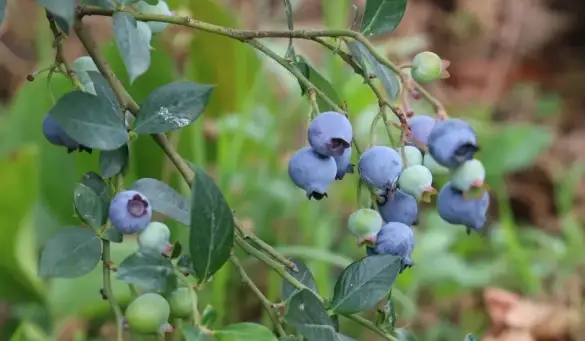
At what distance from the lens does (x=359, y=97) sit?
1.27 meters

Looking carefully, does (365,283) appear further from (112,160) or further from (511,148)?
(511,148)

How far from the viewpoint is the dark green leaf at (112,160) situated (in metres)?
0.49

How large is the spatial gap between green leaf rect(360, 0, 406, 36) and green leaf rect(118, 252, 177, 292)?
7.2 inches

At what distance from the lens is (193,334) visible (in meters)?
0.44

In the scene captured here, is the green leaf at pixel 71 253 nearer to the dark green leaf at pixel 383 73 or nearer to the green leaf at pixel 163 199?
the green leaf at pixel 163 199

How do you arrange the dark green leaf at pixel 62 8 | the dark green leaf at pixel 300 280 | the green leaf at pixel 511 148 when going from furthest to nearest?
the green leaf at pixel 511 148, the dark green leaf at pixel 300 280, the dark green leaf at pixel 62 8

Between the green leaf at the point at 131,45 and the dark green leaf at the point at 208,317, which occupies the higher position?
the green leaf at the point at 131,45

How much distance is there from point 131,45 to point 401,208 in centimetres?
18

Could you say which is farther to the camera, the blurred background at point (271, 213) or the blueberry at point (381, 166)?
the blurred background at point (271, 213)

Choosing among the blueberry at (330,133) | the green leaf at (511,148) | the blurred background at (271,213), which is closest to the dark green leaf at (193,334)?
the blueberry at (330,133)

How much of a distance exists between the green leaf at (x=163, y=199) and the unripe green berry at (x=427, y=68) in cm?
15

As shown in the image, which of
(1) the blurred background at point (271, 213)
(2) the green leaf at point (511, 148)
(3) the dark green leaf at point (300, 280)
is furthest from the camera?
(2) the green leaf at point (511, 148)

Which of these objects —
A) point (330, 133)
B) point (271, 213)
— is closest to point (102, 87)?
point (330, 133)

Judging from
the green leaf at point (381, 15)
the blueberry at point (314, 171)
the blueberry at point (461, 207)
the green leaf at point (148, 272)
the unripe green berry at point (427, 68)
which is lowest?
the green leaf at point (148, 272)
